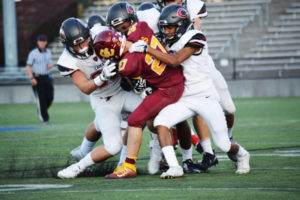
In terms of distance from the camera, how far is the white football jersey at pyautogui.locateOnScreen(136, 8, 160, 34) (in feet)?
19.2

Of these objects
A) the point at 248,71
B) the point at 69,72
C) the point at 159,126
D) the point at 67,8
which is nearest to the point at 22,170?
the point at 69,72

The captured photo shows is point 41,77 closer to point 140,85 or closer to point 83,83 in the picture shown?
point 83,83

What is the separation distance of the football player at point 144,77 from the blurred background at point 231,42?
43.0 feet

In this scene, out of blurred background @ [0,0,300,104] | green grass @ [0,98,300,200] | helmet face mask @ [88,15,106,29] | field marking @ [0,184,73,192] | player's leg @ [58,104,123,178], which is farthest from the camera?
blurred background @ [0,0,300,104]

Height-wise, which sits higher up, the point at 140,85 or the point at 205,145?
the point at 140,85

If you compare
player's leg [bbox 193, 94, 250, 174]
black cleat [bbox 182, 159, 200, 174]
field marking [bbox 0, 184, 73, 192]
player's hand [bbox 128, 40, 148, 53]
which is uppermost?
player's hand [bbox 128, 40, 148, 53]

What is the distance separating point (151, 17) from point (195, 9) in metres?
0.55

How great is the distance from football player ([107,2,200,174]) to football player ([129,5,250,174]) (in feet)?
0.91

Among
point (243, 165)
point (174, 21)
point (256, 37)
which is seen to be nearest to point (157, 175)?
point (243, 165)

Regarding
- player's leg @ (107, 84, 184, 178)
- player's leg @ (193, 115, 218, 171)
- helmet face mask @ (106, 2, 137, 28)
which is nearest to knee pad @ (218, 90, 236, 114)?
player's leg @ (193, 115, 218, 171)

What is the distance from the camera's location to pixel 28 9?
25359 mm

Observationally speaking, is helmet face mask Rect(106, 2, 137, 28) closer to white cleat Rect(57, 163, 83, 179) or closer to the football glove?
the football glove

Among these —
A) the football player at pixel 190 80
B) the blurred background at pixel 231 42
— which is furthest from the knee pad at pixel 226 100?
the blurred background at pixel 231 42

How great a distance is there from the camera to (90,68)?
18.9ft
